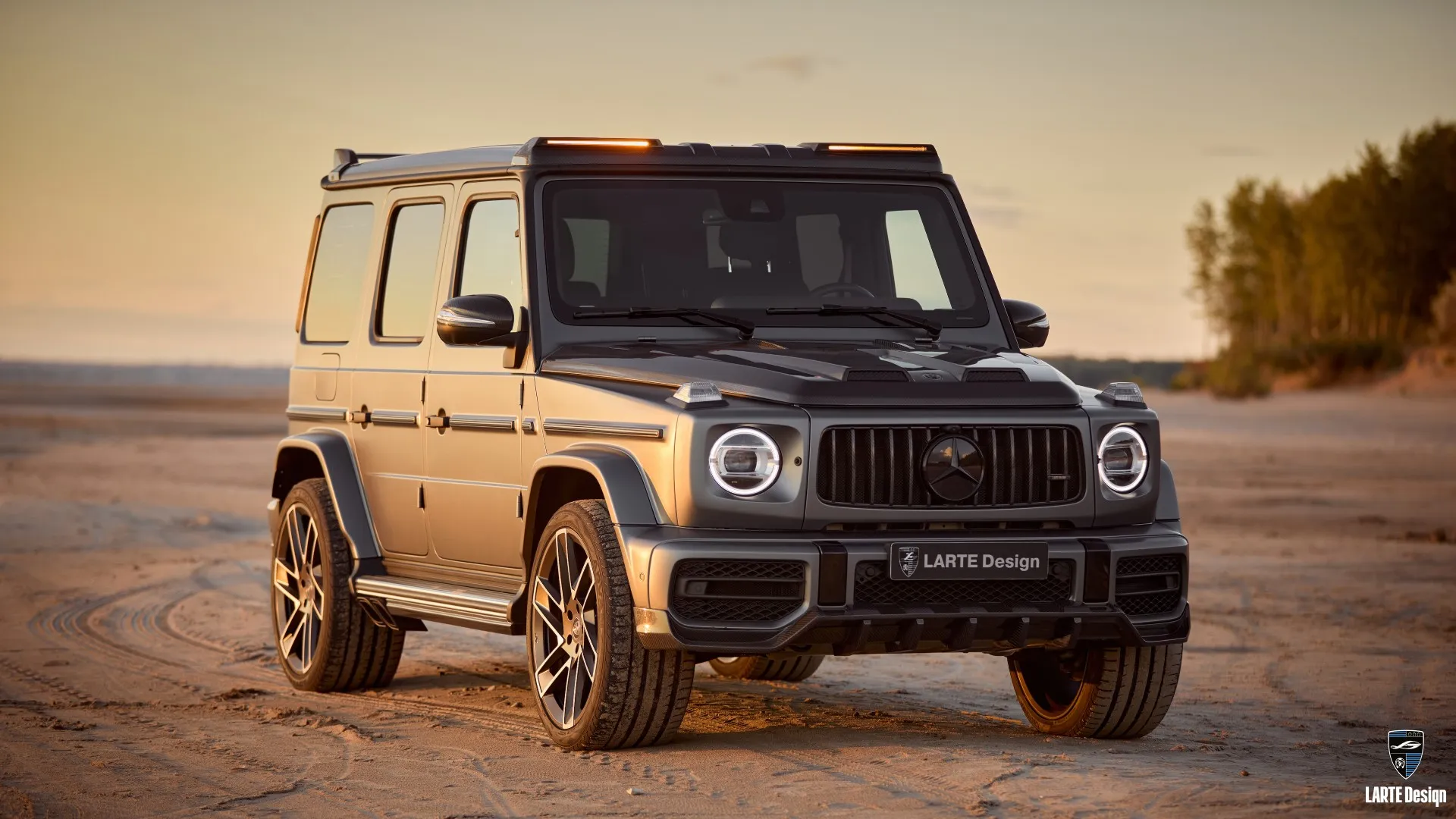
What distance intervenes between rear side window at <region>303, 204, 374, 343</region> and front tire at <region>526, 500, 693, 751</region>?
2.54 m

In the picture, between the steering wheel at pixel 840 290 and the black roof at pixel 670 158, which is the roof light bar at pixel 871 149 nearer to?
the black roof at pixel 670 158

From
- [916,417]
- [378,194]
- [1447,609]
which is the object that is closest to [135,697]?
[378,194]

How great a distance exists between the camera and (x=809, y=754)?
7.53 meters

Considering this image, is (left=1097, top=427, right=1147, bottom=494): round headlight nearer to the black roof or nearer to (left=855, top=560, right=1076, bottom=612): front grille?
(left=855, top=560, right=1076, bottom=612): front grille

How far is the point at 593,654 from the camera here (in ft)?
24.6

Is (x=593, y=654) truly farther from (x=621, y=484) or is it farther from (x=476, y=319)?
(x=476, y=319)

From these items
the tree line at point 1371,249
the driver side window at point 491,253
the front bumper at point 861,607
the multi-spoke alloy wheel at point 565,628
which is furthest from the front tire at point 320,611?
the tree line at point 1371,249

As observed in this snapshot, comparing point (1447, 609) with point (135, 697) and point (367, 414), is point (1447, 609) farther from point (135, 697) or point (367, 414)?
point (135, 697)

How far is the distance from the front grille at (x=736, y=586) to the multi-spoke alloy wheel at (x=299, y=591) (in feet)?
10.6

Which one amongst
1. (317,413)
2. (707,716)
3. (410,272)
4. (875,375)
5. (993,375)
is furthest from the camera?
(317,413)

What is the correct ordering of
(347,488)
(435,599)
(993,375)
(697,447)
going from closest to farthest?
1. (697,447)
2. (993,375)
3. (435,599)
4. (347,488)

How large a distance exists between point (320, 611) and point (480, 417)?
1.90 meters

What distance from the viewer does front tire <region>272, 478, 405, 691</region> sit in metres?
9.53

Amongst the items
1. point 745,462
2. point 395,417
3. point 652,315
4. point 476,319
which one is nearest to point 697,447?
point 745,462
